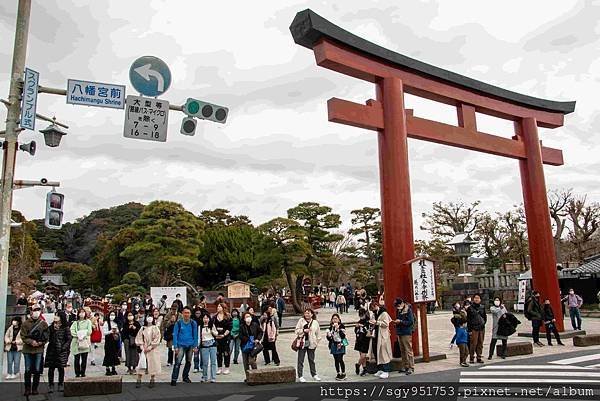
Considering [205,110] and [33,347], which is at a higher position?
[205,110]

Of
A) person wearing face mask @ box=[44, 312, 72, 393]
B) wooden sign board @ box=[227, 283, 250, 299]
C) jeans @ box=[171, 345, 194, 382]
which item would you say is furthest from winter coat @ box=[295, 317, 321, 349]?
wooden sign board @ box=[227, 283, 250, 299]

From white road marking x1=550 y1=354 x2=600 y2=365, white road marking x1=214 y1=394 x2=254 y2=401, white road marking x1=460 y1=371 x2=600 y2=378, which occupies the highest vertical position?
white road marking x1=460 y1=371 x2=600 y2=378

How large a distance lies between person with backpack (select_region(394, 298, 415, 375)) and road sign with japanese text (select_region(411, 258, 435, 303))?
0.84 m

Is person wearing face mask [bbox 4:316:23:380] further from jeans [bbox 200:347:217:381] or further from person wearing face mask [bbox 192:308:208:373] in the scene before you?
jeans [bbox 200:347:217:381]

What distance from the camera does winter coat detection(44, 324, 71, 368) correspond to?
8.95 meters

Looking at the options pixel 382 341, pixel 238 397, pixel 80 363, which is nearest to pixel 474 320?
pixel 382 341

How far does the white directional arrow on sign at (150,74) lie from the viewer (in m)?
8.04

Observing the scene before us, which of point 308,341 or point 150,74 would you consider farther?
point 308,341

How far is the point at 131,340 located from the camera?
10828mm

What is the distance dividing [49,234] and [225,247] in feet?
112

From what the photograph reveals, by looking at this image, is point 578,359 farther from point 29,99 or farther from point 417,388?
point 29,99

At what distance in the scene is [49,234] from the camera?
5972 cm

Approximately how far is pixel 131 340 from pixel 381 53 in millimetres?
9221

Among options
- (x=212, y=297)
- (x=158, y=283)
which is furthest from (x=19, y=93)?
(x=158, y=283)
